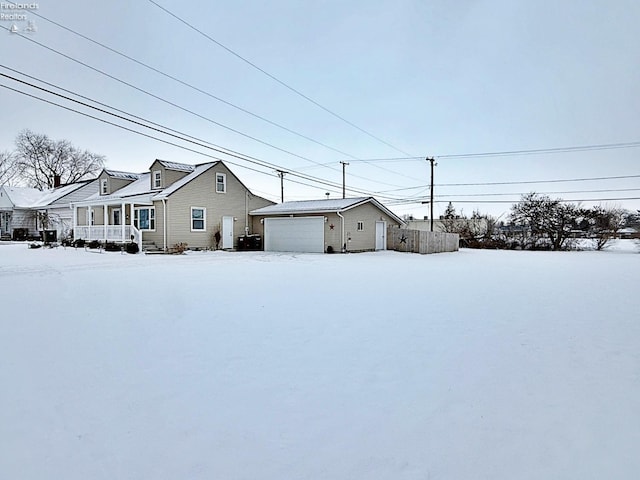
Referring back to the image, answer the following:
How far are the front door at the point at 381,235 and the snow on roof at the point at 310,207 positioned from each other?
7.73 ft

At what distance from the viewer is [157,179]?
22.0 metres

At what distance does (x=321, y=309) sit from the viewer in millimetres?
6660

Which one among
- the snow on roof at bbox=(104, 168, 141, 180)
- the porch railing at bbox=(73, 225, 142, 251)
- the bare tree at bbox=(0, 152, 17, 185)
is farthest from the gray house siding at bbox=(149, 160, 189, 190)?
the bare tree at bbox=(0, 152, 17, 185)

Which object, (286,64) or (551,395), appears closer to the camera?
(551,395)

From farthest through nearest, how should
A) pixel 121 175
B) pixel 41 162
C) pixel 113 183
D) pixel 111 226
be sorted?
pixel 41 162
pixel 121 175
pixel 113 183
pixel 111 226

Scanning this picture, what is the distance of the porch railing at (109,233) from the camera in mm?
19516

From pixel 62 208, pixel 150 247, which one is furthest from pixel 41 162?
pixel 150 247

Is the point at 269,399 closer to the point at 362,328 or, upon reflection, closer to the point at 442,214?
the point at 362,328

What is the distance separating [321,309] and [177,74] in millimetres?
13335

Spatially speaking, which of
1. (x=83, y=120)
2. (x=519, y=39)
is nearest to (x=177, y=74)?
(x=83, y=120)

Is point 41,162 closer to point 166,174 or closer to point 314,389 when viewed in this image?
point 166,174

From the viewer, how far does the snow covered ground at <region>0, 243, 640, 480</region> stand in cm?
245

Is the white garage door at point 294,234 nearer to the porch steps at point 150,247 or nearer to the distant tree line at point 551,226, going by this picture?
the porch steps at point 150,247

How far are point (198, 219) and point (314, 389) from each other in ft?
62.7
